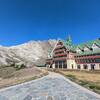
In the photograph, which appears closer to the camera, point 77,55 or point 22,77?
point 22,77

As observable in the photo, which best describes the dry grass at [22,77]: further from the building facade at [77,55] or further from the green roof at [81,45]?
the green roof at [81,45]

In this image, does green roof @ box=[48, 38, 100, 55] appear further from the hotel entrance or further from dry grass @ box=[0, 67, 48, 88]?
dry grass @ box=[0, 67, 48, 88]

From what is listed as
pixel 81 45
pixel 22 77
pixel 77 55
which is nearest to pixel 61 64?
pixel 77 55

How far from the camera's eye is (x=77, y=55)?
82.6 metres

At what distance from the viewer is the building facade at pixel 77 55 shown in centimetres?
7404

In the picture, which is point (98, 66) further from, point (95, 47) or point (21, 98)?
point (21, 98)

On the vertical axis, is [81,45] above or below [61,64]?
above

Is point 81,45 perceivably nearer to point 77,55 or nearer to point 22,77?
point 77,55

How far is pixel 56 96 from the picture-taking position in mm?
24266

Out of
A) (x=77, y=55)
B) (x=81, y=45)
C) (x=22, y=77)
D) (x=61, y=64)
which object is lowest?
(x=22, y=77)

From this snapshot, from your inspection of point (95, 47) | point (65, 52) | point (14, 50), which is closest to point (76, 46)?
point (65, 52)

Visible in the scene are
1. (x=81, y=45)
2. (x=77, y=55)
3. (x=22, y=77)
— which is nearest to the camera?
(x=22, y=77)

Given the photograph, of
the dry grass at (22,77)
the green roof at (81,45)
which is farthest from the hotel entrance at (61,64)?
the dry grass at (22,77)

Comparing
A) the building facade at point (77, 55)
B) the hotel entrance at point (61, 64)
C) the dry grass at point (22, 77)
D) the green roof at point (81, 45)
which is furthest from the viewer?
the hotel entrance at point (61, 64)
